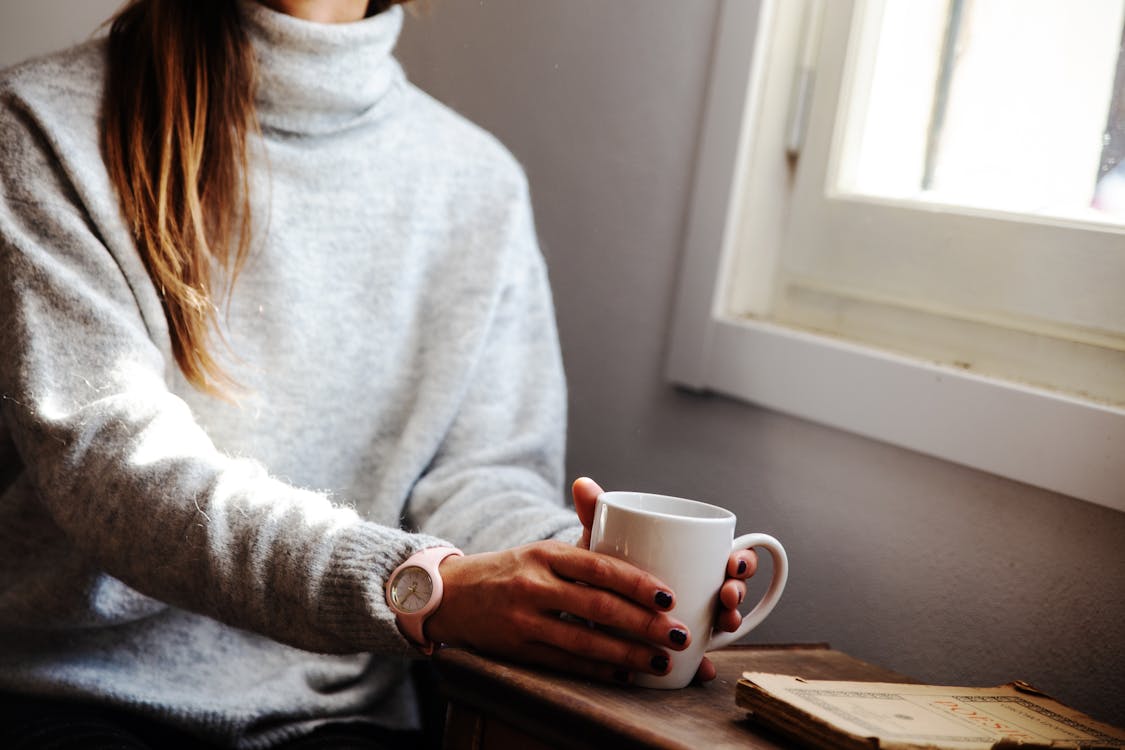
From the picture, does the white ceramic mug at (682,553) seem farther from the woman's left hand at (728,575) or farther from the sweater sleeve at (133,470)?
the sweater sleeve at (133,470)

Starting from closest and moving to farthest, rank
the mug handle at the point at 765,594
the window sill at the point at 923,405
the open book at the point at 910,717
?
the open book at the point at 910,717 → the mug handle at the point at 765,594 → the window sill at the point at 923,405

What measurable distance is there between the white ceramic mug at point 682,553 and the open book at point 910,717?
0.04 meters

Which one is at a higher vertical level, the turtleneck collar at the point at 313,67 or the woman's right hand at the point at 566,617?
the turtleneck collar at the point at 313,67

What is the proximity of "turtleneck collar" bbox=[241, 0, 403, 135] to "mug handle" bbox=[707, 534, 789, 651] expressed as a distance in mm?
513

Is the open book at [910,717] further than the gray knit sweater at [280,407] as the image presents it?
No

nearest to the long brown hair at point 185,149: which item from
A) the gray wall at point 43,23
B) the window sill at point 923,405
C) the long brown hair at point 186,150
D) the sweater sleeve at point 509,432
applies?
the long brown hair at point 186,150

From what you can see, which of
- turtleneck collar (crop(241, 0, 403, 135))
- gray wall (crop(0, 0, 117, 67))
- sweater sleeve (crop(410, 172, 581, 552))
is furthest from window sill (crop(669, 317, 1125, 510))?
gray wall (crop(0, 0, 117, 67))

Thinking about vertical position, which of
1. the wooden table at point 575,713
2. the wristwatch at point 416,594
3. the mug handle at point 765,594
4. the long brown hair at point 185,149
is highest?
the long brown hair at point 185,149

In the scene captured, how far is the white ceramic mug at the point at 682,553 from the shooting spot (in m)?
0.58

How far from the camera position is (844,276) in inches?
36.9

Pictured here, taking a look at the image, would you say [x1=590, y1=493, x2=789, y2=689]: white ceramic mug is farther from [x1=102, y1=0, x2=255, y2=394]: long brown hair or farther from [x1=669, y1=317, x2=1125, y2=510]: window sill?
[x1=102, y1=0, x2=255, y2=394]: long brown hair

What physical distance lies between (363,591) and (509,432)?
0.34 m

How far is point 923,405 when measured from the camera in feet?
2.67

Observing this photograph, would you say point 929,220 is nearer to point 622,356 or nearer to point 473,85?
point 622,356
